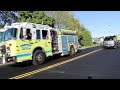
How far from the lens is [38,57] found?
19.5m

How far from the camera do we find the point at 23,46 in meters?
18.2

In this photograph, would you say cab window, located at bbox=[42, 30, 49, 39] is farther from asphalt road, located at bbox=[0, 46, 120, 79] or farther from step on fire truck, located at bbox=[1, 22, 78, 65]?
asphalt road, located at bbox=[0, 46, 120, 79]

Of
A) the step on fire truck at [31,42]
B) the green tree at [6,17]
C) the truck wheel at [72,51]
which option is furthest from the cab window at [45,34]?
the green tree at [6,17]

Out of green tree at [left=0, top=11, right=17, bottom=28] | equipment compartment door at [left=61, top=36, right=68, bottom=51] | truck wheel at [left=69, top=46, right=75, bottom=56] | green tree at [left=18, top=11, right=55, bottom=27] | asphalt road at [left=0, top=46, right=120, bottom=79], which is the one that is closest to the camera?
asphalt road at [left=0, top=46, right=120, bottom=79]

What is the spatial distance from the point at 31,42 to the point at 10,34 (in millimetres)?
1581

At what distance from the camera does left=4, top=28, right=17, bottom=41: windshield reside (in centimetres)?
1784

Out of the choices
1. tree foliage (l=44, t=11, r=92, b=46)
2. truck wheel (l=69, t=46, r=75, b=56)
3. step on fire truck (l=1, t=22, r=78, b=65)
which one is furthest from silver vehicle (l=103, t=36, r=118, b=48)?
tree foliage (l=44, t=11, r=92, b=46)

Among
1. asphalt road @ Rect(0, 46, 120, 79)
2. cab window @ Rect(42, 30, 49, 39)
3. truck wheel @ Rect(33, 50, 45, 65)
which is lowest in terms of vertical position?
asphalt road @ Rect(0, 46, 120, 79)

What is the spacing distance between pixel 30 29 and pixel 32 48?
129cm

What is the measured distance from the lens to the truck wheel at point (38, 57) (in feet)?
63.0

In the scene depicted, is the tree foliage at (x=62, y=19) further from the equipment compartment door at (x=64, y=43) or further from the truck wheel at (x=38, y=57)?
the truck wheel at (x=38, y=57)
